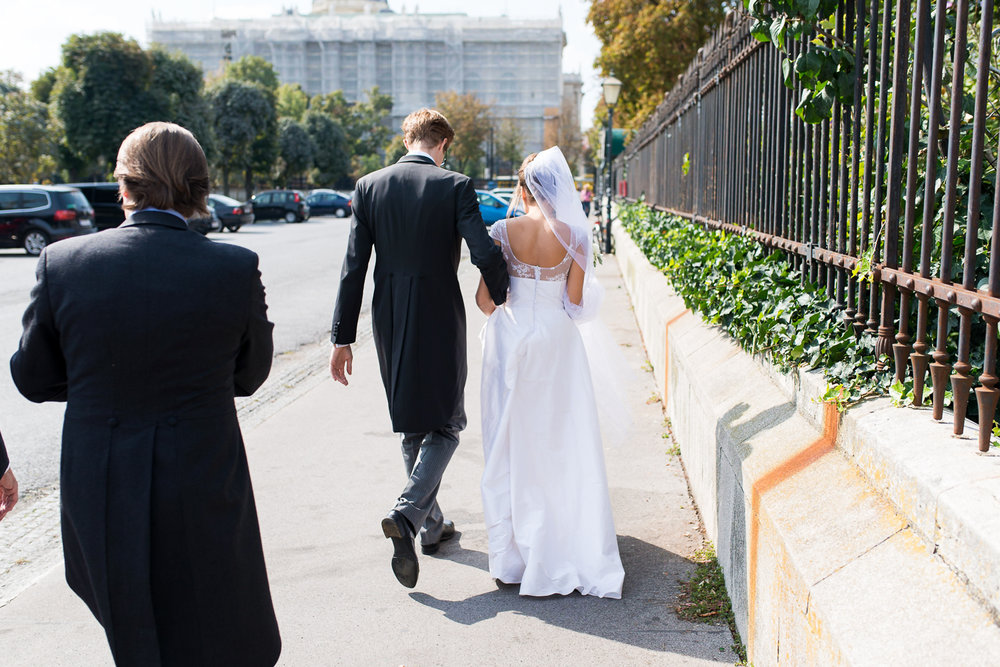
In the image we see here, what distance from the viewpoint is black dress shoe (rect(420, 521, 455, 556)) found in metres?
4.33

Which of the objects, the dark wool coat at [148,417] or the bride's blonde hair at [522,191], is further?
the bride's blonde hair at [522,191]

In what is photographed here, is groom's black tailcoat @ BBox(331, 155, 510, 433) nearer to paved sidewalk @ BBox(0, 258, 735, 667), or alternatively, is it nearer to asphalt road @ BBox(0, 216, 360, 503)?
paved sidewalk @ BBox(0, 258, 735, 667)

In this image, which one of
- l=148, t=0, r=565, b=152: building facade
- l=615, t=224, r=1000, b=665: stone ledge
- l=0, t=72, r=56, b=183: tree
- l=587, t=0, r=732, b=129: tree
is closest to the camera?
l=615, t=224, r=1000, b=665: stone ledge

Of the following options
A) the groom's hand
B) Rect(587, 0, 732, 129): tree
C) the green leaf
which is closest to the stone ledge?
the green leaf

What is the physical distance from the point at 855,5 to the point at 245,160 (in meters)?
54.6

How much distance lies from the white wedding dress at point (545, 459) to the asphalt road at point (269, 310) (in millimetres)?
3013

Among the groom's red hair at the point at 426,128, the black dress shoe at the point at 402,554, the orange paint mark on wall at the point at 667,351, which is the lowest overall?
the black dress shoe at the point at 402,554

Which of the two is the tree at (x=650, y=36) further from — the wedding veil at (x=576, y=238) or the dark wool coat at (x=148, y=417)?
the dark wool coat at (x=148, y=417)

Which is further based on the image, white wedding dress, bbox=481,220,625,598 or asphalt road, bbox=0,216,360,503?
asphalt road, bbox=0,216,360,503

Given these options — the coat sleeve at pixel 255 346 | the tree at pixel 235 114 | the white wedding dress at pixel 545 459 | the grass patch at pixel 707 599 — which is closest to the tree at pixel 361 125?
the tree at pixel 235 114

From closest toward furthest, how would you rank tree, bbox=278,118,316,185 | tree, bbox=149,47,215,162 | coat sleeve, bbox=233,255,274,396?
1. coat sleeve, bbox=233,255,274,396
2. tree, bbox=149,47,215,162
3. tree, bbox=278,118,316,185

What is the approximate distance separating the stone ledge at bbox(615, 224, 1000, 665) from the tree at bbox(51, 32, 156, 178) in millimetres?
37294

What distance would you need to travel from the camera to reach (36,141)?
38.4m

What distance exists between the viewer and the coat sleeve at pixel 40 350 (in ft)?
7.55
